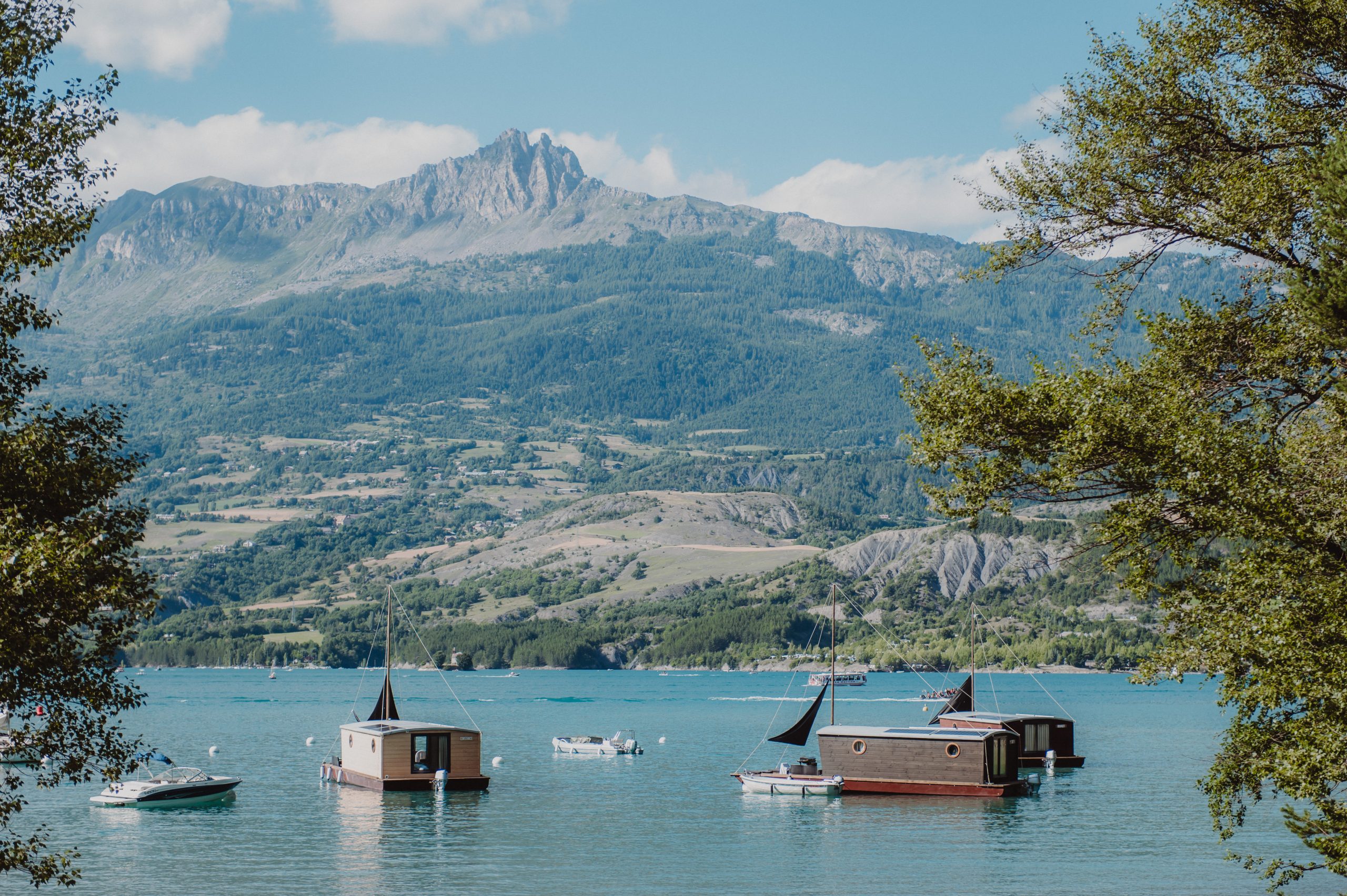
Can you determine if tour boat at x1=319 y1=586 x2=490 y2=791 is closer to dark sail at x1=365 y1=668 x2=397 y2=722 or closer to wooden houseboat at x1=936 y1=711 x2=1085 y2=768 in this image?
dark sail at x1=365 y1=668 x2=397 y2=722

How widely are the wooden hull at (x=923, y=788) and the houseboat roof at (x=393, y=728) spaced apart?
2344 cm

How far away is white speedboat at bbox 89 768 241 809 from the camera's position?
254 ft

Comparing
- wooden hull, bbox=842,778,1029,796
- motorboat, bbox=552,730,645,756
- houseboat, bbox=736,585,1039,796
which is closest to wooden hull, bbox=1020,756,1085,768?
houseboat, bbox=736,585,1039,796

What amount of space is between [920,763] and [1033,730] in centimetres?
2651

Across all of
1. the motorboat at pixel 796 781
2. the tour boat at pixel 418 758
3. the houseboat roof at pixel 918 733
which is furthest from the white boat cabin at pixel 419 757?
the houseboat roof at pixel 918 733

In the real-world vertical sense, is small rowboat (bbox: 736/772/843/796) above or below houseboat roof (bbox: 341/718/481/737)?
below

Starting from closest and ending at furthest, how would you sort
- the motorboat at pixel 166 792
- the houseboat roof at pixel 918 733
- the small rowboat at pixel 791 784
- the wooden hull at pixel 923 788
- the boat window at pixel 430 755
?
1. the motorboat at pixel 166 792
2. the wooden hull at pixel 923 788
3. the houseboat roof at pixel 918 733
4. the small rowboat at pixel 791 784
5. the boat window at pixel 430 755

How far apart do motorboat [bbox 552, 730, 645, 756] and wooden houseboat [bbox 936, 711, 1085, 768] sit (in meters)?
31.1

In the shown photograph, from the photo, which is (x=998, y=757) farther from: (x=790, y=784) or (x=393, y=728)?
(x=393, y=728)

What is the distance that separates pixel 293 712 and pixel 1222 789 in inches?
6579

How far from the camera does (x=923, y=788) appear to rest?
256 ft

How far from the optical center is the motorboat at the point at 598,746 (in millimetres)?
117562

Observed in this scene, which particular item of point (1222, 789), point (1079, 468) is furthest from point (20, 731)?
point (1222, 789)

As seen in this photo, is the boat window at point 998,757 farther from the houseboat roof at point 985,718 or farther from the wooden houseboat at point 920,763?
the houseboat roof at point 985,718
